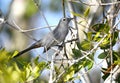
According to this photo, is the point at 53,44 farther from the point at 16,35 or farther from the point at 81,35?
the point at 16,35


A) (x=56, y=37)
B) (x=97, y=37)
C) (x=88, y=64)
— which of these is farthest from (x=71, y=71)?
(x=56, y=37)

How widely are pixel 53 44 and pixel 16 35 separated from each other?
339 centimetres

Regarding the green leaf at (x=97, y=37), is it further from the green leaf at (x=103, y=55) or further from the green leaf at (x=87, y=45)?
the green leaf at (x=103, y=55)

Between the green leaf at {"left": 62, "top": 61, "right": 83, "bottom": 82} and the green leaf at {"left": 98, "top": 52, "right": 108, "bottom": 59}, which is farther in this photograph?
the green leaf at {"left": 98, "top": 52, "right": 108, "bottom": 59}

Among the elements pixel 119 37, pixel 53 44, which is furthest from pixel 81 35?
pixel 119 37

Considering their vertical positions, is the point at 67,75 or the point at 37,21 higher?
the point at 67,75

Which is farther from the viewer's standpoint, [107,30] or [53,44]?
[53,44]

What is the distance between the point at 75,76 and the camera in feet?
9.12

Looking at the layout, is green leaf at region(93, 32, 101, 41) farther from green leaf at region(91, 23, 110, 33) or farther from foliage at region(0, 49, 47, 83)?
foliage at region(0, 49, 47, 83)

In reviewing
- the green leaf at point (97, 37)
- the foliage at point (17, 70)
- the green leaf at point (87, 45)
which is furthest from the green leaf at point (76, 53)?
the foliage at point (17, 70)

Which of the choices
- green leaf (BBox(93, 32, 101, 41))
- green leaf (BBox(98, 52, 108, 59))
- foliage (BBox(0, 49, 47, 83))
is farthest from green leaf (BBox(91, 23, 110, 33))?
foliage (BBox(0, 49, 47, 83))

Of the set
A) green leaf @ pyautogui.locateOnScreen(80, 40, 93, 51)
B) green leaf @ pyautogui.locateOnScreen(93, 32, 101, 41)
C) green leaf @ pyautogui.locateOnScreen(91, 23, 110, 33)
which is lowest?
green leaf @ pyautogui.locateOnScreen(80, 40, 93, 51)

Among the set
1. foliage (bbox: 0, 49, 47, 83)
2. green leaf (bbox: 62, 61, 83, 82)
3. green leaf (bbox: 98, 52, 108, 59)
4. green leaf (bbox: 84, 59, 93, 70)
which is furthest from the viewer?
green leaf (bbox: 98, 52, 108, 59)

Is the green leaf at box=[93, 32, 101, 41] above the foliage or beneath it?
above
